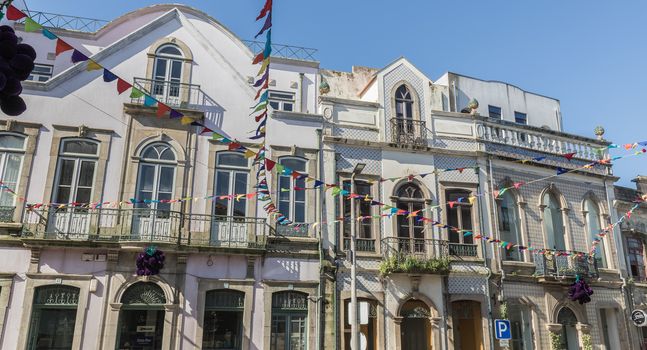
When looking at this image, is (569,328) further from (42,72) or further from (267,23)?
(42,72)

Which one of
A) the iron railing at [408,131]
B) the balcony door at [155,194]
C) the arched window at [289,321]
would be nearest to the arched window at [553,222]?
the iron railing at [408,131]

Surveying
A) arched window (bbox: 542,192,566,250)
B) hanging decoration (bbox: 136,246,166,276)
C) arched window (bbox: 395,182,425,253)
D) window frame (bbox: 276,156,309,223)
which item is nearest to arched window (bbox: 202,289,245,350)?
hanging decoration (bbox: 136,246,166,276)

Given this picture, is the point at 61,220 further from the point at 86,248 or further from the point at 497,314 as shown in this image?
the point at 497,314

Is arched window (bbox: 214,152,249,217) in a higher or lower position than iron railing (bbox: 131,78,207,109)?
lower

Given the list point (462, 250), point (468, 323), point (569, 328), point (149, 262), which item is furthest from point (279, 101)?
point (569, 328)

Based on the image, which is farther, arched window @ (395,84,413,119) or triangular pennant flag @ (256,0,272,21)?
arched window @ (395,84,413,119)

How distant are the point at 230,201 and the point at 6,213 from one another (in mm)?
5877

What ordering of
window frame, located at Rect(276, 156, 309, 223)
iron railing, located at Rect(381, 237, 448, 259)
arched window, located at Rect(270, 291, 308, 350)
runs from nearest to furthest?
arched window, located at Rect(270, 291, 308, 350) < window frame, located at Rect(276, 156, 309, 223) < iron railing, located at Rect(381, 237, 448, 259)

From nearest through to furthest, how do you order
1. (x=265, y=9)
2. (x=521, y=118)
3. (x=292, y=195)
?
(x=265, y=9) < (x=292, y=195) < (x=521, y=118)

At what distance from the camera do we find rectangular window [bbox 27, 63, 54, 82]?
16.5m

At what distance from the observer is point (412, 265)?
15805mm

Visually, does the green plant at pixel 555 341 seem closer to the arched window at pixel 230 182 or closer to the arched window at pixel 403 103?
the arched window at pixel 403 103

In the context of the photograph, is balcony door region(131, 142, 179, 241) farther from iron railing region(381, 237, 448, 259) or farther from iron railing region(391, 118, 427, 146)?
iron railing region(391, 118, 427, 146)

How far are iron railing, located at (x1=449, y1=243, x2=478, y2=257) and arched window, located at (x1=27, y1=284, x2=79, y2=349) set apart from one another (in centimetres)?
1101
